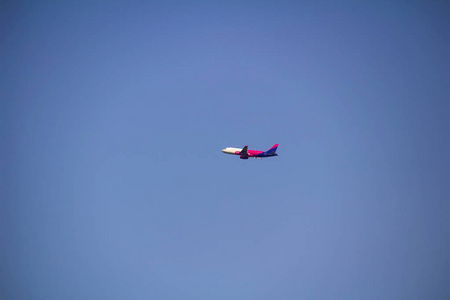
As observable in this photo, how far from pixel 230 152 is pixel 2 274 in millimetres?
174712

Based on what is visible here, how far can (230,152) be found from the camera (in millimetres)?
103125

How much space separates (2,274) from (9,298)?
1483 centimetres

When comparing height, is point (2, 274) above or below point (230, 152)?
below

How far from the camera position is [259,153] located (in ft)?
331

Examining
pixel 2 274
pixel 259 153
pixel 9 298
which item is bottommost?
pixel 9 298

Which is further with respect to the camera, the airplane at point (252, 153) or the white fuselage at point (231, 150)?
the white fuselage at point (231, 150)

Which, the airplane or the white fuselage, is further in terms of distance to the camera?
the white fuselage

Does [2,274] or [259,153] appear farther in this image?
[2,274]

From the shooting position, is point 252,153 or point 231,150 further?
point 231,150

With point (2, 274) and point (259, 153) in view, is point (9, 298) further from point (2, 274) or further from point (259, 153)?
point (259, 153)

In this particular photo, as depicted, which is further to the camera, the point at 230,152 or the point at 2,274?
the point at 2,274

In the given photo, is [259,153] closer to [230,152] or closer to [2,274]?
[230,152]

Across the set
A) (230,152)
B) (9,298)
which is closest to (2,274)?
(9,298)

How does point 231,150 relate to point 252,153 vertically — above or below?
above
